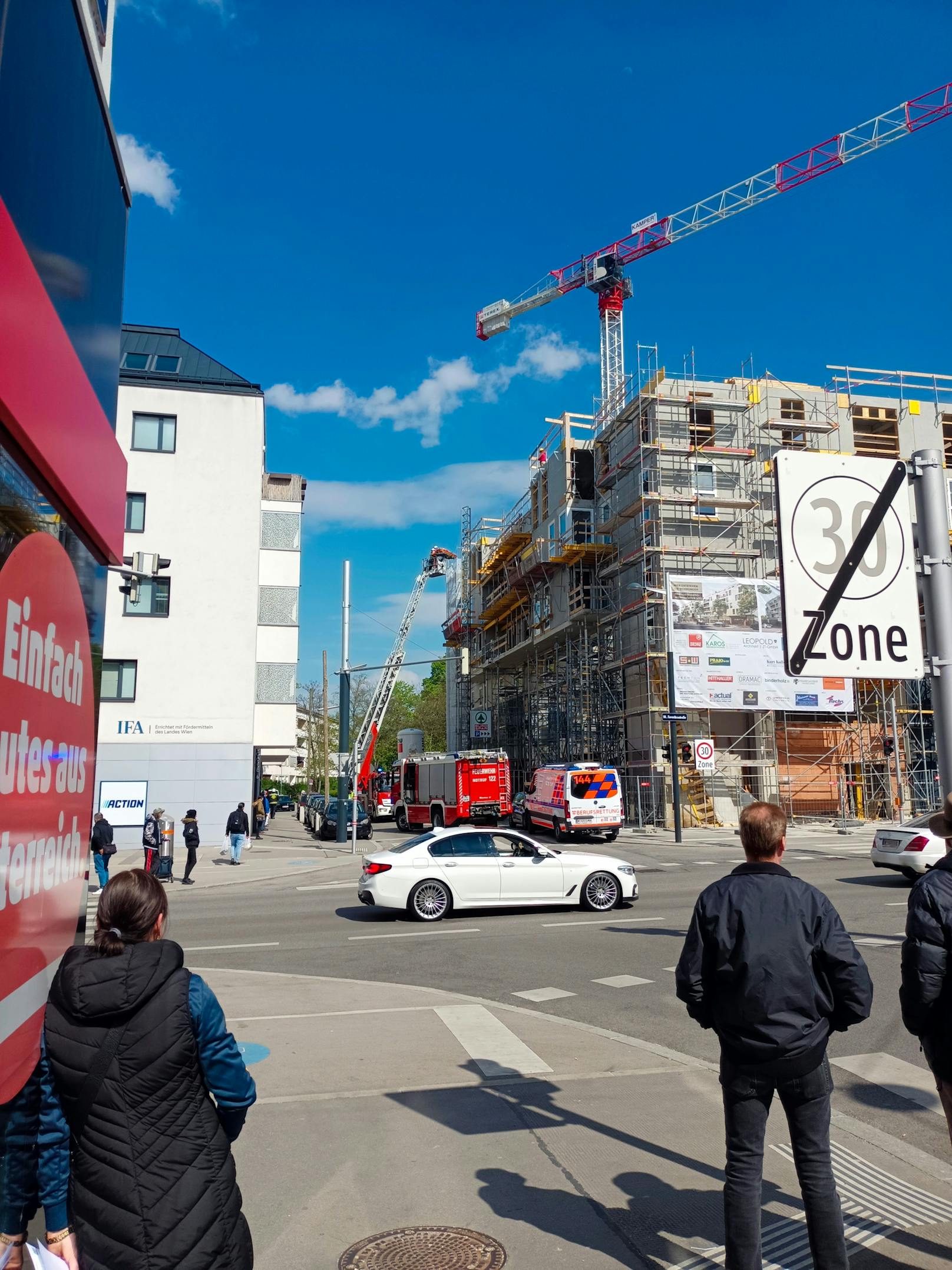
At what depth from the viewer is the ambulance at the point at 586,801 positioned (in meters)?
30.0

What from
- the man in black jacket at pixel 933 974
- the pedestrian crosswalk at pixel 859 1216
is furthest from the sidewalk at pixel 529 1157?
the man in black jacket at pixel 933 974

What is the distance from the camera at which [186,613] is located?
31.5 meters

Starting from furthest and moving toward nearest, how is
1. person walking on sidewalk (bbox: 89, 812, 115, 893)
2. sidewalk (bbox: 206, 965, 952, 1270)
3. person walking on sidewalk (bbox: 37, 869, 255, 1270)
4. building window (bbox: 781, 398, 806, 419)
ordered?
building window (bbox: 781, 398, 806, 419) → person walking on sidewalk (bbox: 89, 812, 115, 893) → sidewalk (bbox: 206, 965, 952, 1270) → person walking on sidewalk (bbox: 37, 869, 255, 1270)

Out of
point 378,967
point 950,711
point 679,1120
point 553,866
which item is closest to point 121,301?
point 950,711

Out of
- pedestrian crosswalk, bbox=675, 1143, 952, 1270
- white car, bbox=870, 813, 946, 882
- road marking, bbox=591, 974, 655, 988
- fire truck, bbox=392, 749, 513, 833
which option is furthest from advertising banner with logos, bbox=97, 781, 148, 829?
pedestrian crosswalk, bbox=675, 1143, 952, 1270

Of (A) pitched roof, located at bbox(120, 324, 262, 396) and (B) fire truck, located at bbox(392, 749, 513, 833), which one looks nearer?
(A) pitched roof, located at bbox(120, 324, 262, 396)

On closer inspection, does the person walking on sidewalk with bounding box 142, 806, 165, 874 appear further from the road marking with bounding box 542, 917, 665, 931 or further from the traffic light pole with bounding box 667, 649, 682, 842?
the traffic light pole with bounding box 667, 649, 682, 842

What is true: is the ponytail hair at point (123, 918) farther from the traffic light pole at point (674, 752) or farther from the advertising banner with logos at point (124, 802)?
the advertising banner with logos at point (124, 802)

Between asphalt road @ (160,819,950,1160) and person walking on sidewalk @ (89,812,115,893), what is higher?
person walking on sidewalk @ (89,812,115,893)

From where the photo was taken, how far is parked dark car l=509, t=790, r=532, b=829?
119ft

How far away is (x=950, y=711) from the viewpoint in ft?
15.1

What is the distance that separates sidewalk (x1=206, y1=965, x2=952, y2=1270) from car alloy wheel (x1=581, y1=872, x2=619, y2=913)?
7050 mm

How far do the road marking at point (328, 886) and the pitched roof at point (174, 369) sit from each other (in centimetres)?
1878

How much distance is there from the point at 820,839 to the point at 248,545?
2128 centimetres
